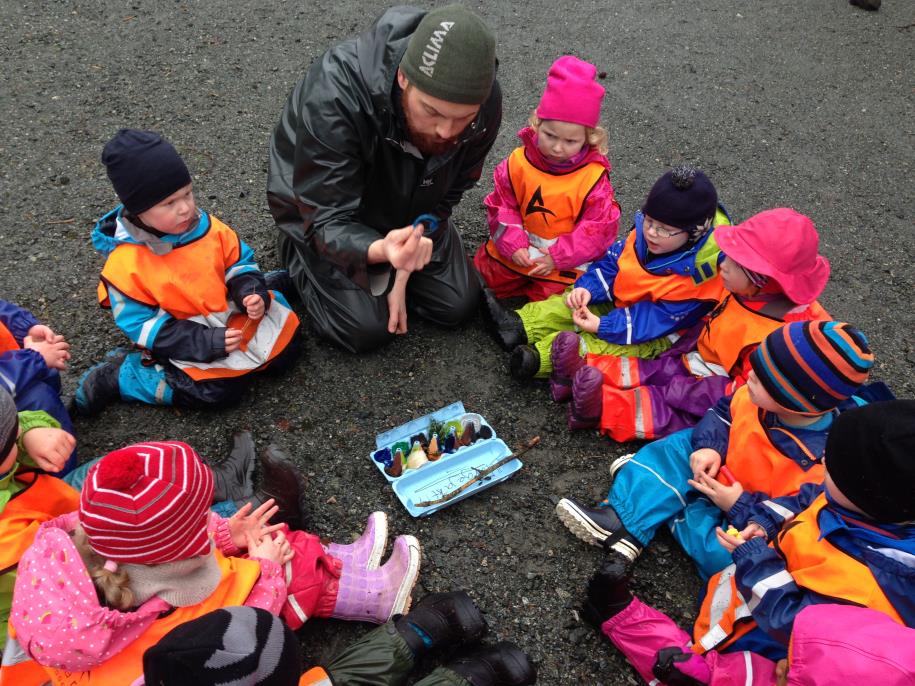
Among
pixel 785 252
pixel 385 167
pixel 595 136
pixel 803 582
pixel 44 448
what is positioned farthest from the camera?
pixel 595 136

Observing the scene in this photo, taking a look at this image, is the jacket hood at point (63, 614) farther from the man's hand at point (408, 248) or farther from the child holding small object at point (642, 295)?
the child holding small object at point (642, 295)

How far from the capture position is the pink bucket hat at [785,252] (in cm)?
275

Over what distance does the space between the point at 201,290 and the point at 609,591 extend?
78.7 inches

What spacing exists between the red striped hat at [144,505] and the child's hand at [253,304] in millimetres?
1227

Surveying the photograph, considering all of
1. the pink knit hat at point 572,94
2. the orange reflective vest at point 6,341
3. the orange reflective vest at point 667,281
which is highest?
the pink knit hat at point 572,94

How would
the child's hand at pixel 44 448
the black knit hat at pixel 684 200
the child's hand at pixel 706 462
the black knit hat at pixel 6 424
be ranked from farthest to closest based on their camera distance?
1. the black knit hat at pixel 684 200
2. the child's hand at pixel 706 462
3. the child's hand at pixel 44 448
4. the black knit hat at pixel 6 424

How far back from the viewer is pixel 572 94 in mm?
3229

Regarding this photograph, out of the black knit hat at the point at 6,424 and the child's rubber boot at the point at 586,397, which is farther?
the child's rubber boot at the point at 586,397

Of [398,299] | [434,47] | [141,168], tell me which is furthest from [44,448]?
[434,47]

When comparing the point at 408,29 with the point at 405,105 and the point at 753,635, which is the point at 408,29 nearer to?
the point at 405,105

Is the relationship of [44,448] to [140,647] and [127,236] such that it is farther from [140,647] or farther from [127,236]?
[127,236]

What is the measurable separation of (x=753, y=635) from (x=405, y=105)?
224 cm

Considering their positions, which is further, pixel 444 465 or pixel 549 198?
pixel 549 198

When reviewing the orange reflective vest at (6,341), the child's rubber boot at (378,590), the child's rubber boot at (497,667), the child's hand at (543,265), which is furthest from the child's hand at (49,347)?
the child's hand at (543,265)
